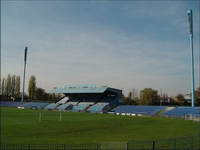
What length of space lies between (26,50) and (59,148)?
275 ft

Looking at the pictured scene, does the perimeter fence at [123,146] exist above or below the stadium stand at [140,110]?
above

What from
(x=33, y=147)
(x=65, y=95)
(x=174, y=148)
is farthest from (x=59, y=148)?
(x=65, y=95)

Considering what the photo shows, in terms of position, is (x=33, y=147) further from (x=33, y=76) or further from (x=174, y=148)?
(x=33, y=76)

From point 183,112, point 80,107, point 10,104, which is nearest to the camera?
point 183,112

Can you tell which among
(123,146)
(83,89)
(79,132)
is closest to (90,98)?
(83,89)

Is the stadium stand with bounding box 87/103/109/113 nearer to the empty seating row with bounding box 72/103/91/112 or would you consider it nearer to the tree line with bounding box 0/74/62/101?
the empty seating row with bounding box 72/103/91/112

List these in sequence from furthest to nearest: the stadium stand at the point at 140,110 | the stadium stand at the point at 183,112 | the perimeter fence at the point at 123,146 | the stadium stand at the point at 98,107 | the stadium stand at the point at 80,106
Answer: the stadium stand at the point at 80,106 < the stadium stand at the point at 98,107 < the stadium stand at the point at 140,110 < the stadium stand at the point at 183,112 < the perimeter fence at the point at 123,146

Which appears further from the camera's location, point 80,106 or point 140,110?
point 80,106

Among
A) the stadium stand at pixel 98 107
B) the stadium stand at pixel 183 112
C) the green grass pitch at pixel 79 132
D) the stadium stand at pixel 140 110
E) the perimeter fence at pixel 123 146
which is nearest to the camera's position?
the perimeter fence at pixel 123 146

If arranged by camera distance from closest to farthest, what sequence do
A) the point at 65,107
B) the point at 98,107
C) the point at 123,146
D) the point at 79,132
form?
the point at 123,146, the point at 79,132, the point at 98,107, the point at 65,107

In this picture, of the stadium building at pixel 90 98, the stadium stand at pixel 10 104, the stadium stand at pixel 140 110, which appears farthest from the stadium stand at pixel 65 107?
the stadium stand at pixel 140 110

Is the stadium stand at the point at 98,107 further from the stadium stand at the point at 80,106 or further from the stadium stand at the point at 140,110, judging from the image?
the stadium stand at the point at 140,110

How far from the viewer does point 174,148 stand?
19.0 meters

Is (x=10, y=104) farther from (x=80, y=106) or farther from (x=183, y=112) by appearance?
(x=183, y=112)
